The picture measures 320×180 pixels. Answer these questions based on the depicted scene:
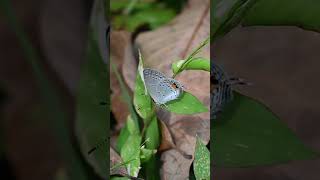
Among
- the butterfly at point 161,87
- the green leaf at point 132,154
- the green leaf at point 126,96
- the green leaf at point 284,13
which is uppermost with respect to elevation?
the green leaf at point 284,13

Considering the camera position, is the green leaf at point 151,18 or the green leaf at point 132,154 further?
the green leaf at point 151,18

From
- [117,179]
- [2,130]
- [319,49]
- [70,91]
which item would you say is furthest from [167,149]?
[2,130]

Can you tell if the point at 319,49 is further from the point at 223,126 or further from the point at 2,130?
the point at 2,130

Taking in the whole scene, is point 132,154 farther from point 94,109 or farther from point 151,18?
point 151,18

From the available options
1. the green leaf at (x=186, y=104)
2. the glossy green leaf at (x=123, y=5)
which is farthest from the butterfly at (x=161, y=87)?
the glossy green leaf at (x=123, y=5)

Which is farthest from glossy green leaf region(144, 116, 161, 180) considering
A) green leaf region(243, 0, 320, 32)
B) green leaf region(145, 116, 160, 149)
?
green leaf region(243, 0, 320, 32)

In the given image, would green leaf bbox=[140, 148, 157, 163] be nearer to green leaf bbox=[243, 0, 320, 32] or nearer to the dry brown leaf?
the dry brown leaf

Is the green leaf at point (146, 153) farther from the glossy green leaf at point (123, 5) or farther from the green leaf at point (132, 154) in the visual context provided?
the glossy green leaf at point (123, 5)
